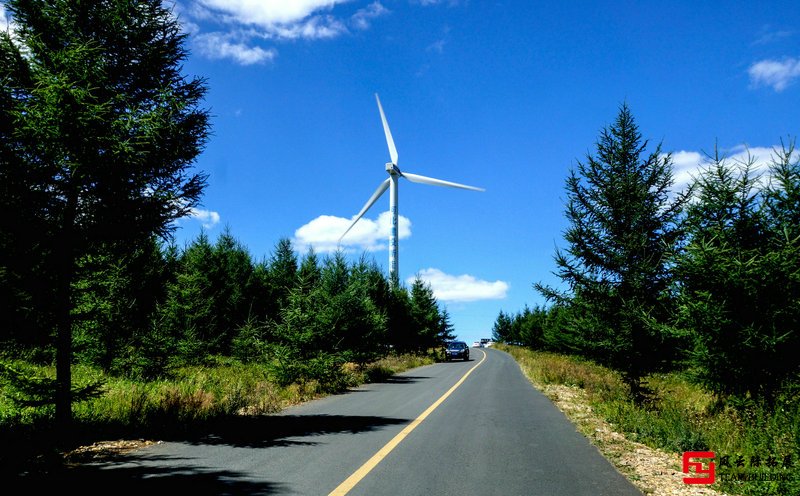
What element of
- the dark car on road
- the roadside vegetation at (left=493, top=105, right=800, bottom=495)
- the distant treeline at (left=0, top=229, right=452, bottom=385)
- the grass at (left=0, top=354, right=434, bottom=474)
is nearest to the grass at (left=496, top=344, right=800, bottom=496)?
the roadside vegetation at (left=493, top=105, right=800, bottom=495)

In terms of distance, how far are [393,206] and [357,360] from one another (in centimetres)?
2522

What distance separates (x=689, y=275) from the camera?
8297mm

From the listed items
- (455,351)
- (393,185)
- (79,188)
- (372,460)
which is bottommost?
(455,351)

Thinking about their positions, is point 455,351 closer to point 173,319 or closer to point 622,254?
point 173,319

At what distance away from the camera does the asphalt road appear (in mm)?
4887

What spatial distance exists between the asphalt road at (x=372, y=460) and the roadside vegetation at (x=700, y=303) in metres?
1.73

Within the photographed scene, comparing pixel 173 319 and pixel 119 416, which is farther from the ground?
pixel 173 319

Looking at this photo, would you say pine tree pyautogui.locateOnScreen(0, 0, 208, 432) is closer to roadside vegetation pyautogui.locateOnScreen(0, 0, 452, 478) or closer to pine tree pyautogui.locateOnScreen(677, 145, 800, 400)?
roadside vegetation pyautogui.locateOnScreen(0, 0, 452, 478)

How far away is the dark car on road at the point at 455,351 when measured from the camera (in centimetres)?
4337

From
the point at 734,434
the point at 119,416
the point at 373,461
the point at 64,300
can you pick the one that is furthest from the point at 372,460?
the point at 64,300

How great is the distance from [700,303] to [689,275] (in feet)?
2.64

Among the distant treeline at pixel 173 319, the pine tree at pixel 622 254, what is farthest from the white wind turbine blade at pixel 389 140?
the pine tree at pixel 622 254

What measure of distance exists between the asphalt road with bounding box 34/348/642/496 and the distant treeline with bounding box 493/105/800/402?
2.83 metres

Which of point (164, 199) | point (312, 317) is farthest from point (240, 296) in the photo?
point (164, 199)
